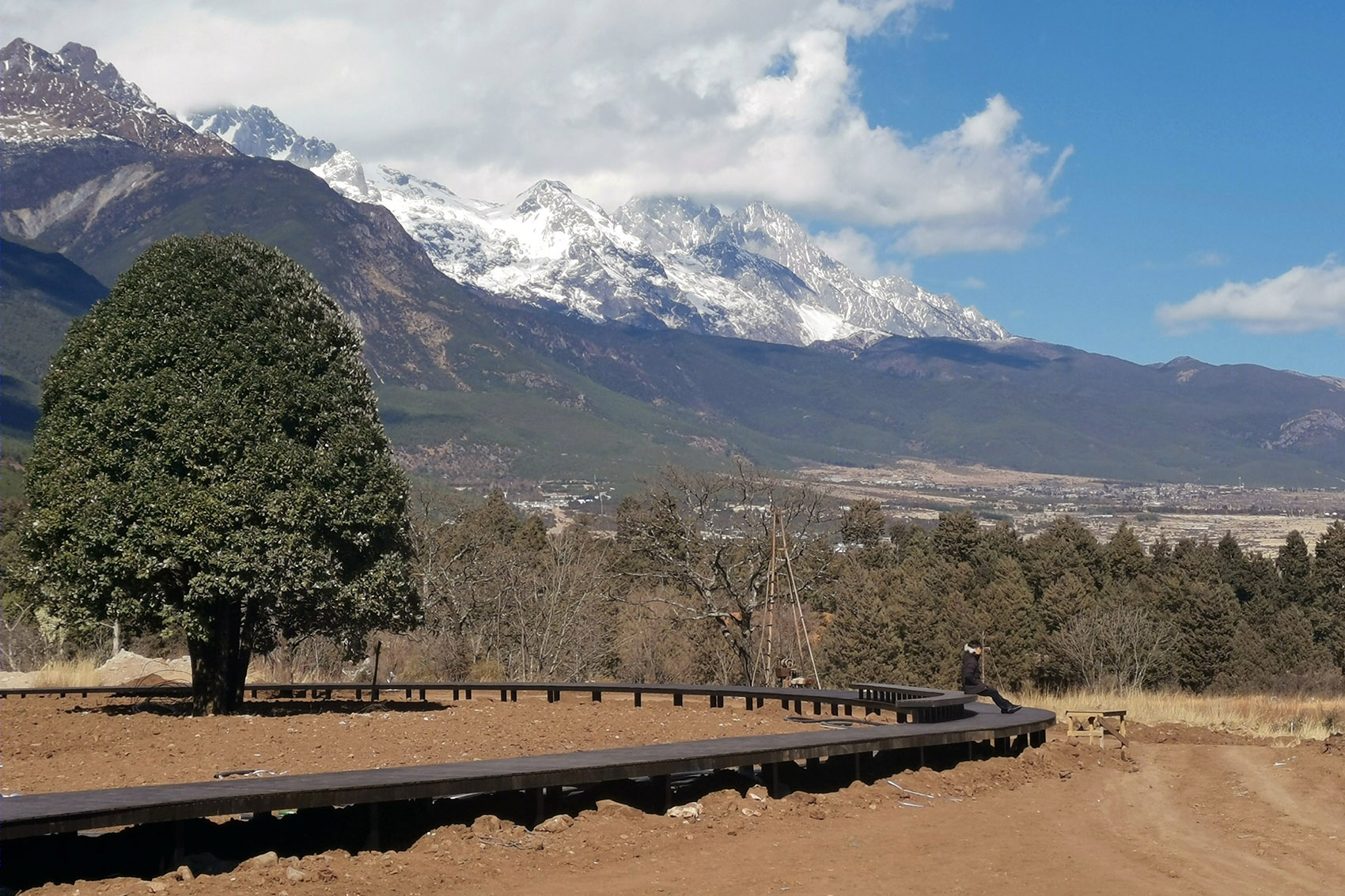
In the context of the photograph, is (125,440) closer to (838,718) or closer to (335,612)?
(335,612)

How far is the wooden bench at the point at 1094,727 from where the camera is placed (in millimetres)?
21969

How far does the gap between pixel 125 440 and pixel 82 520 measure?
1.59 meters

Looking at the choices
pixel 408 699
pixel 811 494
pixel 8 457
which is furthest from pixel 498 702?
pixel 8 457

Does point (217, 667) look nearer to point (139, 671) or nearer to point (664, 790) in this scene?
point (664, 790)

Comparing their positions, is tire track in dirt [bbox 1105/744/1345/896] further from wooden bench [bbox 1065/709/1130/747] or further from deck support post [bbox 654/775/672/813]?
deck support post [bbox 654/775/672/813]

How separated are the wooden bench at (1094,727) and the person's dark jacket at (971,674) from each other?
1.59 meters

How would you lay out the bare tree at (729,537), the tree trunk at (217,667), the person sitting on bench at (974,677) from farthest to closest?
1. the bare tree at (729,537)
2. the tree trunk at (217,667)
3. the person sitting on bench at (974,677)

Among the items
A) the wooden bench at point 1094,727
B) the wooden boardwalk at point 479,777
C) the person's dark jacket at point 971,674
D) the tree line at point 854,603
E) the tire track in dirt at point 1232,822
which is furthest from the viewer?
the tree line at point 854,603

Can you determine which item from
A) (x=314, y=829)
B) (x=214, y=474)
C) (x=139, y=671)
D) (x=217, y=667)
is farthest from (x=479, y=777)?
(x=139, y=671)

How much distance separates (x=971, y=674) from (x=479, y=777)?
12.5 m

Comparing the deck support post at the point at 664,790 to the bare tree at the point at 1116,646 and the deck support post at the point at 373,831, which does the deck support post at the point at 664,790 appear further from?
the bare tree at the point at 1116,646

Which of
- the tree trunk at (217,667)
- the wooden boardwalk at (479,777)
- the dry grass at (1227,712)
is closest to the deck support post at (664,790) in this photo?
the wooden boardwalk at (479,777)

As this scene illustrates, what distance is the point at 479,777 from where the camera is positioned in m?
12.8

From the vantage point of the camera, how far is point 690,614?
A: 46.6 meters
